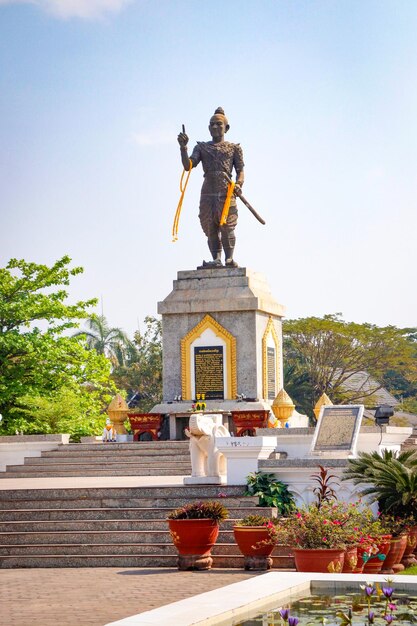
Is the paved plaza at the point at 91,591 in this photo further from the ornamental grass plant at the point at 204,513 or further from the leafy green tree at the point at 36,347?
the leafy green tree at the point at 36,347

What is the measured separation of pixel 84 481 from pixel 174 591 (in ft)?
27.3

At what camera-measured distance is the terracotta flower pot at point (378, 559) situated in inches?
517

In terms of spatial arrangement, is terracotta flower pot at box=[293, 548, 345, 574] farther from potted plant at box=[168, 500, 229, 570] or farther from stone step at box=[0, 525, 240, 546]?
stone step at box=[0, 525, 240, 546]

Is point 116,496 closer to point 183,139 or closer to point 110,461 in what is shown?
point 110,461

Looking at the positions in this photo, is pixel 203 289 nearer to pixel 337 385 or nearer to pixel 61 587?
pixel 61 587

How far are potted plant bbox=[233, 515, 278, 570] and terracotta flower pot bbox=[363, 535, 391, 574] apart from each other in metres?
1.08

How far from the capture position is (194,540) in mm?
13781

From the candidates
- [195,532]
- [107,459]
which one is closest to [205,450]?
[195,532]

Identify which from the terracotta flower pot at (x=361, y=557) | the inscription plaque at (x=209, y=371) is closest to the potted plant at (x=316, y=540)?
the terracotta flower pot at (x=361, y=557)

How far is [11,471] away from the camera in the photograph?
22.8 m

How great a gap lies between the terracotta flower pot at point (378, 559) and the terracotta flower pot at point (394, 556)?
178mm

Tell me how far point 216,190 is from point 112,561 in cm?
1557

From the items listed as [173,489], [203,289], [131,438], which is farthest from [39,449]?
[173,489]

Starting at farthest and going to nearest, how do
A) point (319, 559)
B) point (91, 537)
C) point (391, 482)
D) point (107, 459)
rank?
point (107, 459)
point (91, 537)
point (391, 482)
point (319, 559)
